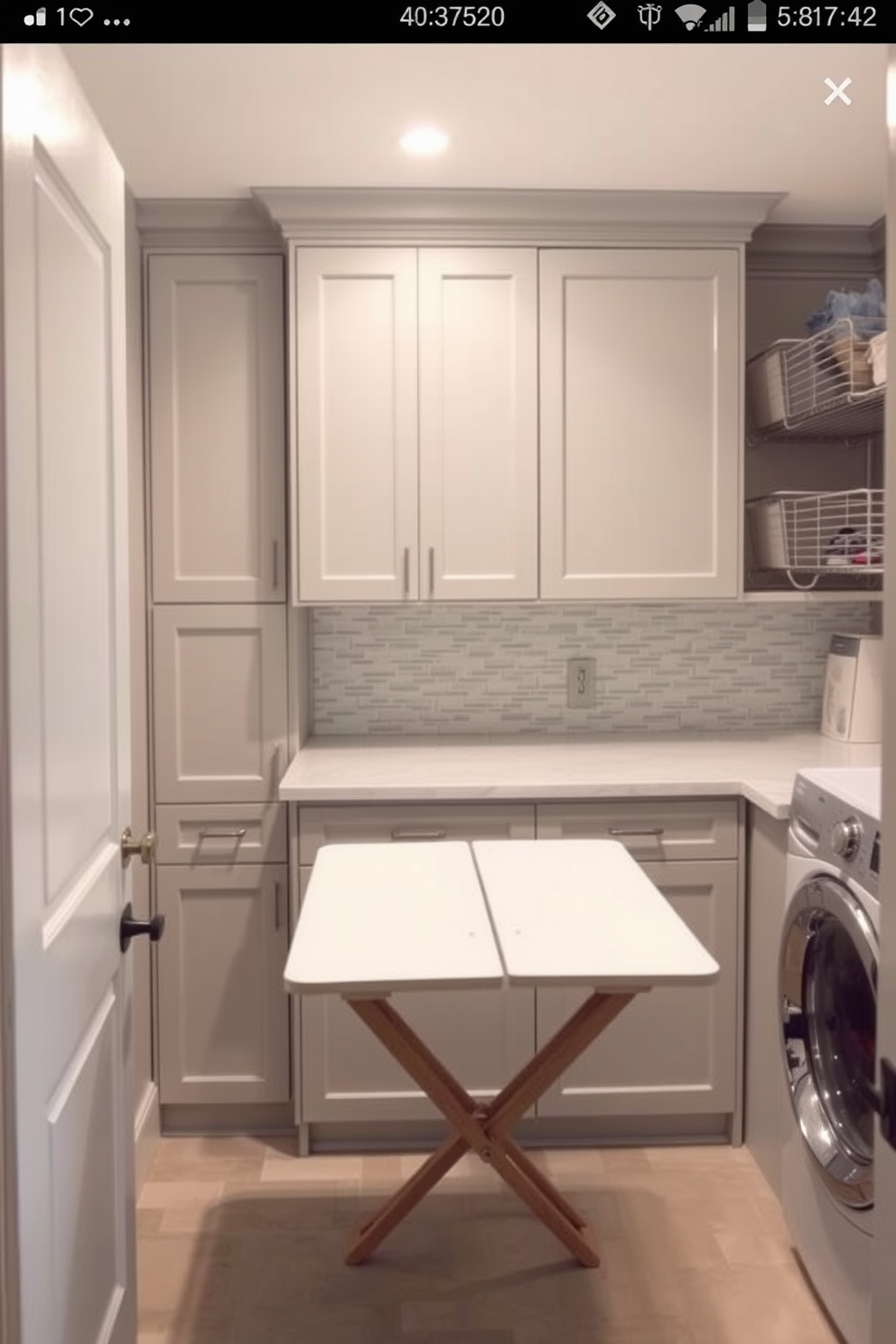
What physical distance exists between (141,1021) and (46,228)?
83.4 inches

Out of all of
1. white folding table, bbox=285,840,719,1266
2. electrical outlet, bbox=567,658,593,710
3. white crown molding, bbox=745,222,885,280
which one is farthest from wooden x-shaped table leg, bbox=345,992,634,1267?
white crown molding, bbox=745,222,885,280

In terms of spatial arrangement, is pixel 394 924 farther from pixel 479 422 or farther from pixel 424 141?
pixel 424 141

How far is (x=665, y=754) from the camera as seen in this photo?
3176 mm

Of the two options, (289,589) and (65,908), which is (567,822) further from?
(65,908)

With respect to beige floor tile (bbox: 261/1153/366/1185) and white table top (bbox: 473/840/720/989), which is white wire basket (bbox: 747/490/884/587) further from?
beige floor tile (bbox: 261/1153/366/1185)

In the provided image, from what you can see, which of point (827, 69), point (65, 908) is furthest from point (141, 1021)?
point (827, 69)

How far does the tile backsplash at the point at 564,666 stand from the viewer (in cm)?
343

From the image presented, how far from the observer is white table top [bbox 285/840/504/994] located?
1724 millimetres

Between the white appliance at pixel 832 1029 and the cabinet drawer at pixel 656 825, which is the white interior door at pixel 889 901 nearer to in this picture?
the white appliance at pixel 832 1029

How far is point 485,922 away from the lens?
1.96 metres
